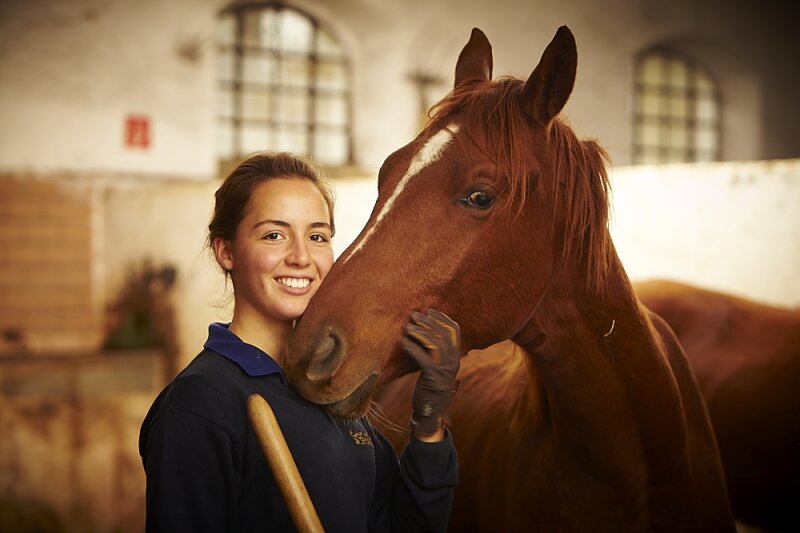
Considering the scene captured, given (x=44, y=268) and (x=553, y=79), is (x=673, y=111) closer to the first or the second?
(x=44, y=268)

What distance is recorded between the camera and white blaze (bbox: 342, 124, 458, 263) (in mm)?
1380

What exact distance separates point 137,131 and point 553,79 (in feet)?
14.2

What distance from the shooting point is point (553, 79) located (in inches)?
55.7

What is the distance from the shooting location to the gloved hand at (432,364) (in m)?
1.24

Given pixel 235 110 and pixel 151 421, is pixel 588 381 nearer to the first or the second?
pixel 151 421

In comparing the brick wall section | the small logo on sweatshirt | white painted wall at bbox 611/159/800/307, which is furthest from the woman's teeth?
the brick wall section

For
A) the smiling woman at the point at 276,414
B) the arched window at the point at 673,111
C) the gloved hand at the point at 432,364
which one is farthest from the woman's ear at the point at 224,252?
the arched window at the point at 673,111

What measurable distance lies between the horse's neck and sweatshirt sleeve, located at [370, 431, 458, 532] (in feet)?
1.11

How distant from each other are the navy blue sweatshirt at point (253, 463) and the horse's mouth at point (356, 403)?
0.08 feet

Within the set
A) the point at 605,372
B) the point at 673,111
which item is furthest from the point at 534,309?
the point at 673,111

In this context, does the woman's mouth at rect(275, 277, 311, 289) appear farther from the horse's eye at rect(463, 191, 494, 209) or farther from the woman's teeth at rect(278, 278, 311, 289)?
the horse's eye at rect(463, 191, 494, 209)

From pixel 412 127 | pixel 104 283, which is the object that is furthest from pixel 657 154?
pixel 104 283

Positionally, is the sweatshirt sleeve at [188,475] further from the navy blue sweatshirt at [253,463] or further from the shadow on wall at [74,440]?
the shadow on wall at [74,440]

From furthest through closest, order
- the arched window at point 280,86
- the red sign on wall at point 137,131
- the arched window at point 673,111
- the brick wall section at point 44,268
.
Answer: the arched window at point 673,111, the arched window at point 280,86, the red sign on wall at point 137,131, the brick wall section at point 44,268
